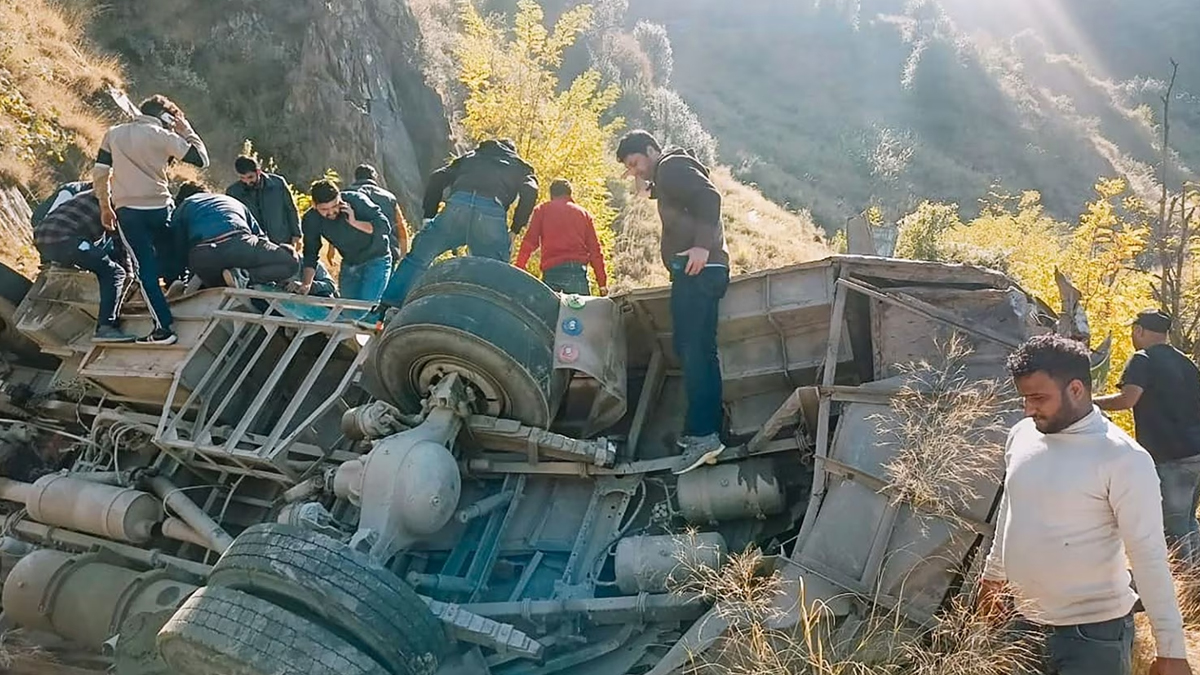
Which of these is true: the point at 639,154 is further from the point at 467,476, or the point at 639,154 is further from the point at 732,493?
the point at 467,476

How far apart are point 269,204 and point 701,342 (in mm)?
4024

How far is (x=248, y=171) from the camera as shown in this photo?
6789 mm

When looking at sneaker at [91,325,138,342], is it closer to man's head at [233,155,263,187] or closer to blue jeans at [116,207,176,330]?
blue jeans at [116,207,176,330]

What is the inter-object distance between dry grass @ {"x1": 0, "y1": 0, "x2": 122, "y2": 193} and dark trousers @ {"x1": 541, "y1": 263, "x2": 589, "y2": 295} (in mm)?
5061

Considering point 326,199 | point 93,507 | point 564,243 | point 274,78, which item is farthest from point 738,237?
point 93,507

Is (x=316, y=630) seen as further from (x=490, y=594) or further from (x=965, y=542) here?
(x=965, y=542)

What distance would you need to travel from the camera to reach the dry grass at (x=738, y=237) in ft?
67.8

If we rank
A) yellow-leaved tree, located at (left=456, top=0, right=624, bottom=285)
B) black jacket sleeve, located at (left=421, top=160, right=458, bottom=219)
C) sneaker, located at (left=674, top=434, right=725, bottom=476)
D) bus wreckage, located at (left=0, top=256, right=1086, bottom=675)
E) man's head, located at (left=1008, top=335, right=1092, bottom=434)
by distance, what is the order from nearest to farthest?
man's head, located at (left=1008, top=335, right=1092, bottom=434) < bus wreckage, located at (left=0, top=256, right=1086, bottom=675) < sneaker, located at (left=674, top=434, right=725, bottom=476) < black jacket sleeve, located at (left=421, top=160, right=458, bottom=219) < yellow-leaved tree, located at (left=456, top=0, right=624, bottom=285)

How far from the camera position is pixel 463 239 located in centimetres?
570

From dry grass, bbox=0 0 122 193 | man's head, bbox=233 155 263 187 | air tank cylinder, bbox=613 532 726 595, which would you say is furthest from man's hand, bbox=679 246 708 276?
dry grass, bbox=0 0 122 193

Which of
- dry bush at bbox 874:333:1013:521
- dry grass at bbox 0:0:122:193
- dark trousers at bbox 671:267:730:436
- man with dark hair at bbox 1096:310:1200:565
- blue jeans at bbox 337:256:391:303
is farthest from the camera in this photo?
dry grass at bbox 0:0:122:193

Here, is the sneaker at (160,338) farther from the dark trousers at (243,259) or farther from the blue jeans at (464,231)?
the blue jeans at (464,231)

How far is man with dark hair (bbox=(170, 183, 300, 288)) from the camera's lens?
5.74 meters

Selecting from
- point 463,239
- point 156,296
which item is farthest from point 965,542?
point 156,296
